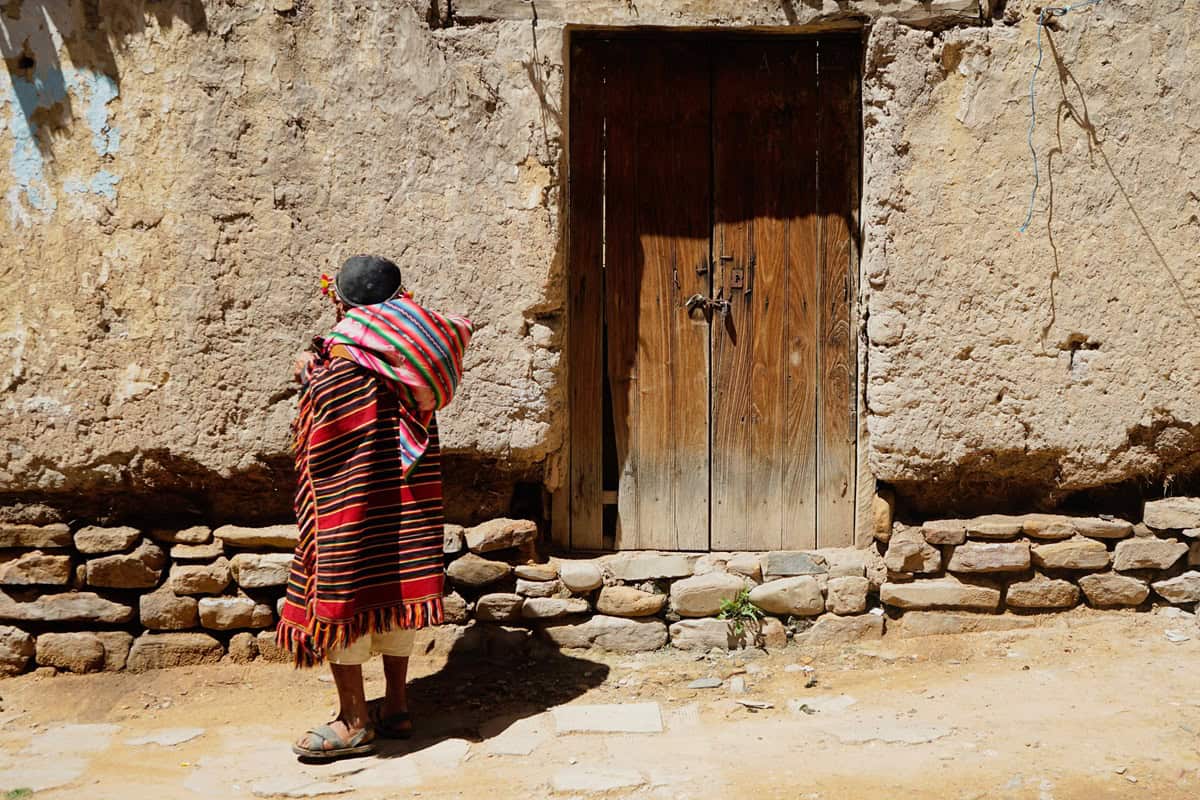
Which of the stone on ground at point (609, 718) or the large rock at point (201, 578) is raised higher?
the large rock at point (201, 578)

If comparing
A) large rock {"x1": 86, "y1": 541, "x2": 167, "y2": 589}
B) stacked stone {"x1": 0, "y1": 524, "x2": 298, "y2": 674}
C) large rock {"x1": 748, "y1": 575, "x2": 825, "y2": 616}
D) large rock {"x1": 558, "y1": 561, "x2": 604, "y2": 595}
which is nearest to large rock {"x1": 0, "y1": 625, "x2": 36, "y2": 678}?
stacked stone {"x1": 0, "y1": 524, "x2": 298, "y2": 674}

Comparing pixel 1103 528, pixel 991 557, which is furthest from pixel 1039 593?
pixel 1103 528

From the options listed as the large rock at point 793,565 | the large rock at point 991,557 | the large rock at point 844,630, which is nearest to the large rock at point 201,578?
the large rock at point 793,565

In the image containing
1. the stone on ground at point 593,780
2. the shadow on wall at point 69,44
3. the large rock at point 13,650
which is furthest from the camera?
the large rock at point 13,650

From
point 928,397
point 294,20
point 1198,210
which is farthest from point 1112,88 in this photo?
point 294,20

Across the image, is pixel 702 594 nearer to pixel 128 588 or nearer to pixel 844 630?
pixel 844 630

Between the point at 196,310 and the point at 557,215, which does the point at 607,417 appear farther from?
the point at 196,310

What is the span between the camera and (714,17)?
380 cm

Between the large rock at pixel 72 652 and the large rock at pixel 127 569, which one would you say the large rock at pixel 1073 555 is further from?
the large rock at pixel 72 652

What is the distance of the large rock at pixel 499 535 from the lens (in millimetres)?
3865

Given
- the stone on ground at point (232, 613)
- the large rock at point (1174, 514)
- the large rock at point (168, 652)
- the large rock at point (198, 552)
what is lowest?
the large rock at point (168, 652)

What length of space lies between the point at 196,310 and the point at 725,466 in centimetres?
205

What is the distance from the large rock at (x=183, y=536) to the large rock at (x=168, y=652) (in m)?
0.35

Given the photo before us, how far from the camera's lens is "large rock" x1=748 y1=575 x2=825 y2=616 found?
3.93 metres
